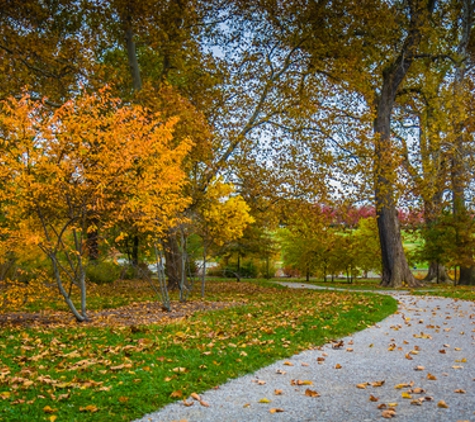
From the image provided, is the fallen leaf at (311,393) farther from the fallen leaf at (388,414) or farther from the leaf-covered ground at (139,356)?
the leaf-covered ground at (139,356)

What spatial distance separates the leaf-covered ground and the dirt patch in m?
0.15

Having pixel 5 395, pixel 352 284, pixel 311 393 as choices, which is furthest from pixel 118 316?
pixel 352 284

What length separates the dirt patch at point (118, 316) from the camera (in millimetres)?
8680

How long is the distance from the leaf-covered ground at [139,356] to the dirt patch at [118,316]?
0.51 ft

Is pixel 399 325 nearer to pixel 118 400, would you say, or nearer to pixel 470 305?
pixel 470 305

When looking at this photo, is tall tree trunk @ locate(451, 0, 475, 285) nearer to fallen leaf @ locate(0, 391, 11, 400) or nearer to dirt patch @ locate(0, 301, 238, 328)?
dirt patch @ locate(0, 301, 238, 328)

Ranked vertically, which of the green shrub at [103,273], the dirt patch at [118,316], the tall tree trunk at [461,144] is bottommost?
the dirt patch at [118,316]

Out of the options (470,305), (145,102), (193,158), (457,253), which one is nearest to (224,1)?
(145,102)

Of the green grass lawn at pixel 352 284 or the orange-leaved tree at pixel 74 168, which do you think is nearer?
the orange-leaved tree at pixel 74 168

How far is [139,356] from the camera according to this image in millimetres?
5645

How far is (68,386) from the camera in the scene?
4.42 meters

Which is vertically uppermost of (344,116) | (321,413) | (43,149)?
(344,116)

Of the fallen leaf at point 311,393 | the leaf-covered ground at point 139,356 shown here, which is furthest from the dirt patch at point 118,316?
the fallen leaf at point 311,393

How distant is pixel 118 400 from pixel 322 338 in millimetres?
3846
